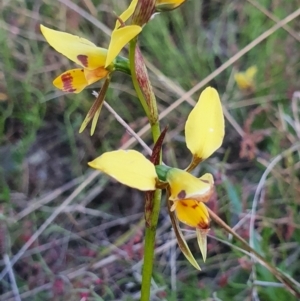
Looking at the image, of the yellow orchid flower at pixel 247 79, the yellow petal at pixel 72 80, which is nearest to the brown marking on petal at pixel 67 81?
the yellow petal at pixel 72 80

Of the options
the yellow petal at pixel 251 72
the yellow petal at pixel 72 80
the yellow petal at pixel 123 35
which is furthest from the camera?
the yellow petal at pixel 251 72

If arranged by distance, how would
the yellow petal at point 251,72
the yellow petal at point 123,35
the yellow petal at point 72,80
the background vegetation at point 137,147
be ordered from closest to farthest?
the yellow petal at point 123,35, the yellow petal at point 72,80, the background vegetation at point 137,147, the yellow petal at point 251,72

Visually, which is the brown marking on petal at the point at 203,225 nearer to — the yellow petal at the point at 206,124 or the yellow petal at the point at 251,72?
the yellow petal at the point at 206,124

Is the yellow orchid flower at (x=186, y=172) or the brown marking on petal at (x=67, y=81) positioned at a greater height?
the brown marking on petal at (x=67, y=81)

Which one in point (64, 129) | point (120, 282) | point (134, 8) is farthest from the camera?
point (64, 129)

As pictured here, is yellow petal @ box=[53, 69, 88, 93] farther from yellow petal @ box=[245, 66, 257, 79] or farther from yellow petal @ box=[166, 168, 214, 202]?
yellow petal @ box=[245, 66, 257, 79]

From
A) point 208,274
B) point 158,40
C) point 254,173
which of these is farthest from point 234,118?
point 208,274

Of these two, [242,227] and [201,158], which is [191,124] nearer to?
[201,158]
